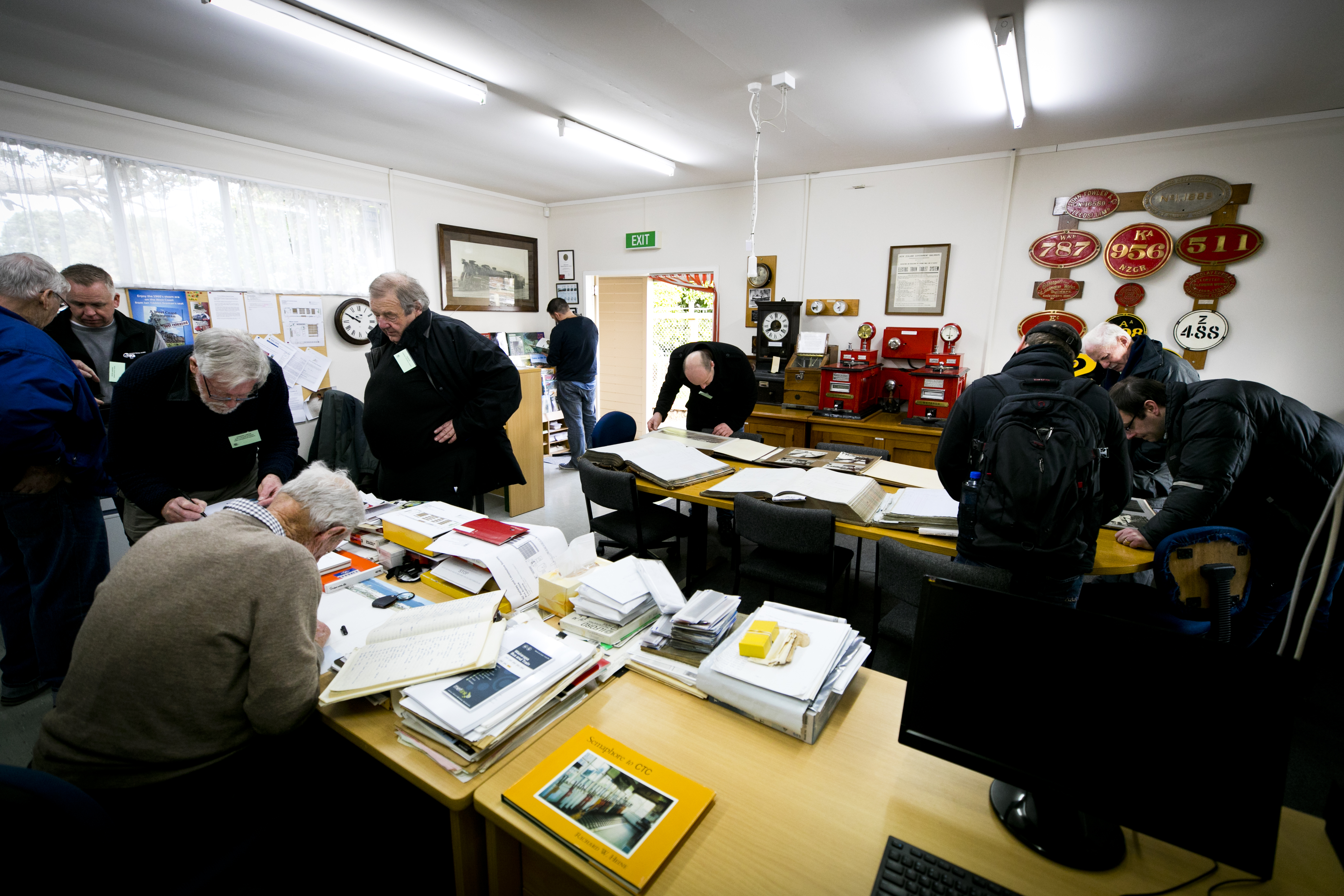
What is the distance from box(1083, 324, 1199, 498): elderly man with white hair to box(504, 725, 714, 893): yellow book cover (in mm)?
2763

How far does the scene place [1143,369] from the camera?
2.86 metres

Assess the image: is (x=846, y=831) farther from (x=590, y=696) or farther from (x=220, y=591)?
(x=220, y=591)

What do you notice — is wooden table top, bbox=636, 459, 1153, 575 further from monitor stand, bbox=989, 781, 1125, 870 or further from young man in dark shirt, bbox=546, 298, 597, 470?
young man in dark shirt, bbox=546, 298, 597, 470

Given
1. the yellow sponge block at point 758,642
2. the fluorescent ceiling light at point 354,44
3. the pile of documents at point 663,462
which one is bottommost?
the yellow sponge block at point 758,642

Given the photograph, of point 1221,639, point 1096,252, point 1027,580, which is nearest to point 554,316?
point 1096,252

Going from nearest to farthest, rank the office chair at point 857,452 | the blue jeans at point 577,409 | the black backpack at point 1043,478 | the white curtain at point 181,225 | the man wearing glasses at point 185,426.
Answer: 1. the black backpack at point 1043,478
2. the man wearing glasses at point 185,426
3. the office chair at point 857,452
4. the white curtain at point 181,225
5. the blue jeans at point 577,409

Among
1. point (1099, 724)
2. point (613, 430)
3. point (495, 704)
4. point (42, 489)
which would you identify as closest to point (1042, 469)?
point (1099, 724)

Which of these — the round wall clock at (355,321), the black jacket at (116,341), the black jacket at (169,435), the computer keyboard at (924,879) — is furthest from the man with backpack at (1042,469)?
the round wall clock at (355,321)

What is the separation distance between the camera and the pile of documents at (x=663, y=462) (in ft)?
9.18

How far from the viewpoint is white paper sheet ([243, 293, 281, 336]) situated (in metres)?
4.16

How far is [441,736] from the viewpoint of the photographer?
114 centimetres

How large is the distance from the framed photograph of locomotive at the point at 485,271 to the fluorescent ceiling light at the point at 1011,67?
472 centimetres

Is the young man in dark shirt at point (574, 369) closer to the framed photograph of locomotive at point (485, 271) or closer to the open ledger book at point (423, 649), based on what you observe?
the framed photograph of locomotive at point (485, 271)

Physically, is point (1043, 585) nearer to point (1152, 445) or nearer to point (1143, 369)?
point (1152, 445)
